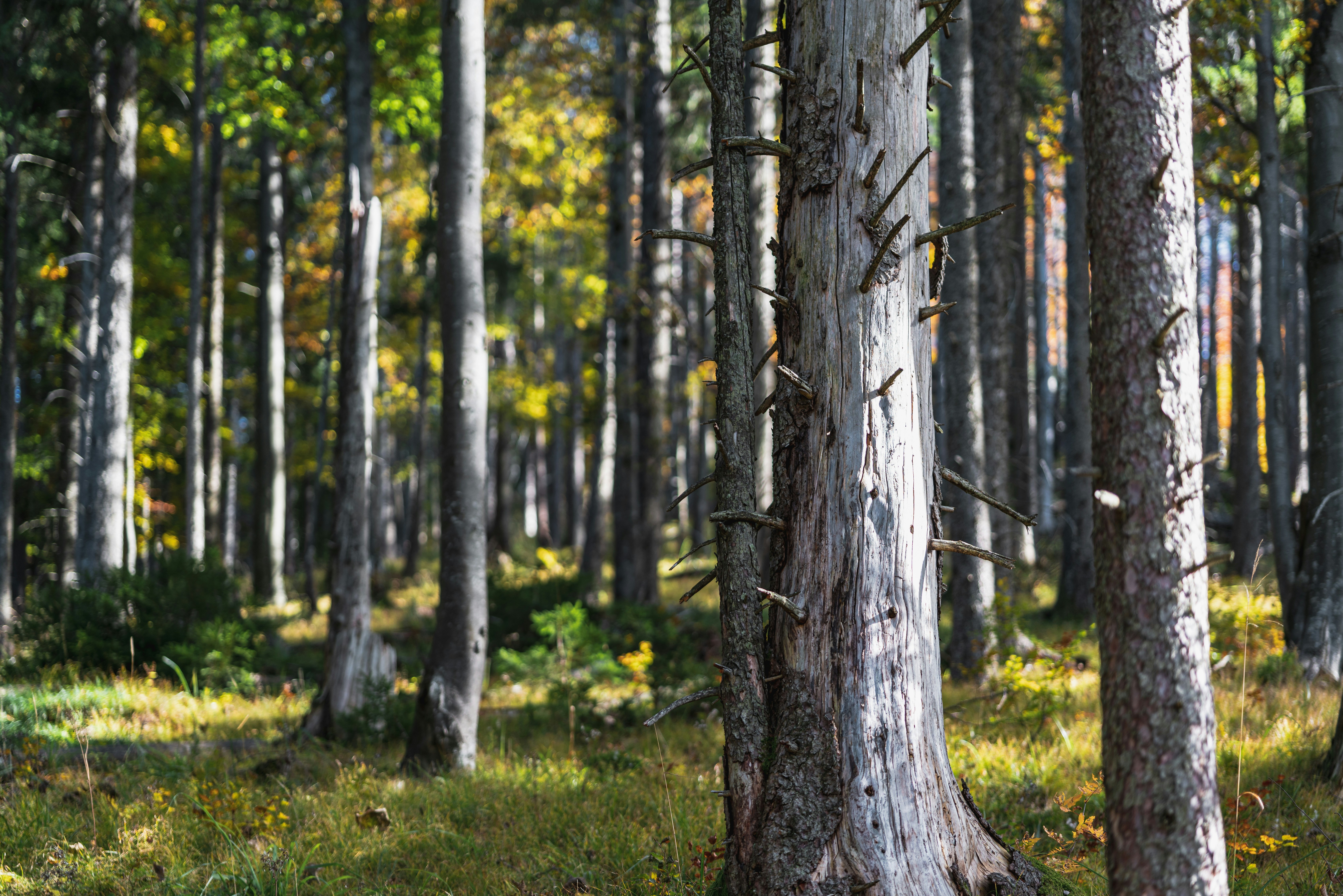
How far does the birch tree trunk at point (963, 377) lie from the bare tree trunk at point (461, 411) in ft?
13.0

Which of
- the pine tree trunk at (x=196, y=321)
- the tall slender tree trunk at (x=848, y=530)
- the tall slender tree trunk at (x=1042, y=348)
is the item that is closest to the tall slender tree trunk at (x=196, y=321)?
the pine tree trunk at (x=196, y=321)

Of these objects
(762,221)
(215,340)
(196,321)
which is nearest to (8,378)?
(196,321)

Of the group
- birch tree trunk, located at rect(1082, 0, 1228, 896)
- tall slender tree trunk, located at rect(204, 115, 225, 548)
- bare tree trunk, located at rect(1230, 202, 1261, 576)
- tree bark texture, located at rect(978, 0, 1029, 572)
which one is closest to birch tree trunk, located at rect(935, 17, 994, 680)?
tree bark texture, located at rect(978, 0, 1029, 572)

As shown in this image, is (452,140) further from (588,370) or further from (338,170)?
(338,170)

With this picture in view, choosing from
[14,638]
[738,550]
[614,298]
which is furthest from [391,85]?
[738,550]

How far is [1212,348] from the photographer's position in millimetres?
19297

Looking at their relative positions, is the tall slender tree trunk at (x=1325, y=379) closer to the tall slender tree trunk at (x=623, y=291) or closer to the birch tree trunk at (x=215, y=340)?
the tall slender tree trunk at (x=623, y=291)

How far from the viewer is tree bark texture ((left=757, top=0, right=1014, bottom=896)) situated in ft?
9.00

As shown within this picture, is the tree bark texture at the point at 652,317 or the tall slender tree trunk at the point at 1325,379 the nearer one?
the tall slender tree trunk at the point at 1325,379

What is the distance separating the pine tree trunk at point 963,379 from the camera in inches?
284

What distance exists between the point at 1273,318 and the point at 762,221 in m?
4.56

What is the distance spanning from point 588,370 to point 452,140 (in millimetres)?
13749

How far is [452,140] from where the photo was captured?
5762 mm

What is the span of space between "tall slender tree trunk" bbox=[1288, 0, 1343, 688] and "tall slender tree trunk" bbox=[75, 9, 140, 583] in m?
12.9
